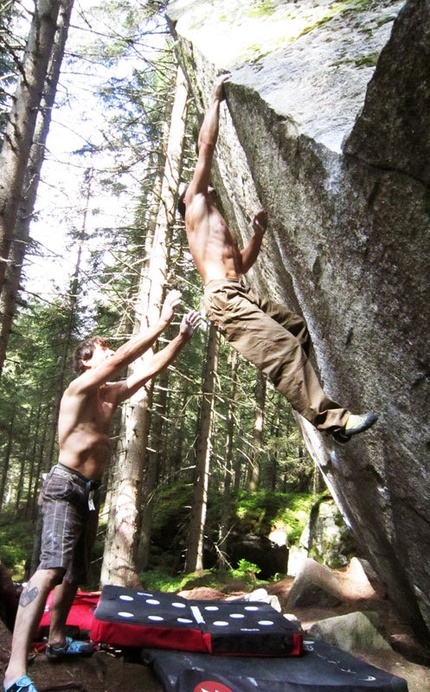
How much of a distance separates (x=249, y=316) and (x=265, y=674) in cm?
264

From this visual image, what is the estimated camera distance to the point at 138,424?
800 cm

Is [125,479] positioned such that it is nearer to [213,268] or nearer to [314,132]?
[213,268]

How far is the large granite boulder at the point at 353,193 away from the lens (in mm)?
2889

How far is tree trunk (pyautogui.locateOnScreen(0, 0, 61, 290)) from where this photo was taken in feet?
21.6

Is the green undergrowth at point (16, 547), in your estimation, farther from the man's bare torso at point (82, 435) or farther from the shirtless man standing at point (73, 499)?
the man's bare torso at point (82, 435)

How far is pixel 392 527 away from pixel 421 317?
2.70 m

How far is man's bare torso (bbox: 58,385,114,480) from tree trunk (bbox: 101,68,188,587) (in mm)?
3683

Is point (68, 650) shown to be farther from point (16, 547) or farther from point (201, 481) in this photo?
point (16, 547)

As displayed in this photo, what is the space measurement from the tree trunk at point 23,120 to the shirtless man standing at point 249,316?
329 centimetres

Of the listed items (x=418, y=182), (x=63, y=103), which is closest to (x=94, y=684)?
(x=418, y=182)

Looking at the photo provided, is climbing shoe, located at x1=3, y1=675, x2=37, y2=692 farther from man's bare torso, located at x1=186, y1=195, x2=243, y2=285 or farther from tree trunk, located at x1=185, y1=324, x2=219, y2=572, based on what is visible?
tree trunk, located at x1=185, y1=324, x2=219, y2=572

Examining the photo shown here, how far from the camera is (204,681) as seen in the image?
329 centimetres

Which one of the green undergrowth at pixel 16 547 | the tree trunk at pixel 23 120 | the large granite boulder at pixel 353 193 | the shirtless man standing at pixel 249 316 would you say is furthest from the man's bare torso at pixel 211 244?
the green undergrowth at pixel 16 547

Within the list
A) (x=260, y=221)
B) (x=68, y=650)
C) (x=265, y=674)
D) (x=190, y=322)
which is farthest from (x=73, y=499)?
(x=260, y=221)
